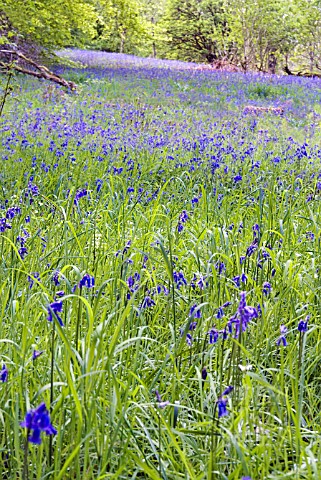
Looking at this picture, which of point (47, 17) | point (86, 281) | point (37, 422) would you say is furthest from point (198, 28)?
point (37, 422)

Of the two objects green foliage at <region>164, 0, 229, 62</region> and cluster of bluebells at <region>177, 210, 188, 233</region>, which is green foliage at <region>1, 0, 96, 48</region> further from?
green foliage at <region>164, 0, 229, 62</region>

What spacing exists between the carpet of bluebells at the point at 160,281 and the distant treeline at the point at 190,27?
1524 mm

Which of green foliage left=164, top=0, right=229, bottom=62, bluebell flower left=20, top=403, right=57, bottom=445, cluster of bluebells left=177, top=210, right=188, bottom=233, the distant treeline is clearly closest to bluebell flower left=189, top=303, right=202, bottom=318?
bluebell flower left=20, top=403, right=57, bottom=445

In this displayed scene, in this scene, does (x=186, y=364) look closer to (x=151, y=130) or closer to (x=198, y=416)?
(x=198, y=416)

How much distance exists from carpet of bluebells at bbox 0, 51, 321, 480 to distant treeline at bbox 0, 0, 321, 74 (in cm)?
152

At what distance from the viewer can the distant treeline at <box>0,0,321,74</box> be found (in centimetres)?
1380

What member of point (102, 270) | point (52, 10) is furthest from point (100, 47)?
point (102, 270)

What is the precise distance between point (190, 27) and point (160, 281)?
34942 mm

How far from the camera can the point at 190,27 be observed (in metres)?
34.9

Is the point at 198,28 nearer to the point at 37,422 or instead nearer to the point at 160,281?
the point at 160,281

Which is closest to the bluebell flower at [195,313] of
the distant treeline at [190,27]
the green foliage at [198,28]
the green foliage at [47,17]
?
the distant treeline at [190,27]

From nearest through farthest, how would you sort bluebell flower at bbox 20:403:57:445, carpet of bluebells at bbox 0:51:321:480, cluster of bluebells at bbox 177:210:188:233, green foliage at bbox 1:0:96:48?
1. bluebell flower at bbox 20:403:57:445
2. carpet of bluebells at bbox 0:51:321:480
3. cluster of bluebells at bbox 177:210:188:233
4. green foliage at bbox 1:0:96:48

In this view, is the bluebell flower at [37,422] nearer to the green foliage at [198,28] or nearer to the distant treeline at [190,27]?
the distant treeline at [190,27]

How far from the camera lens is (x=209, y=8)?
33125mm
